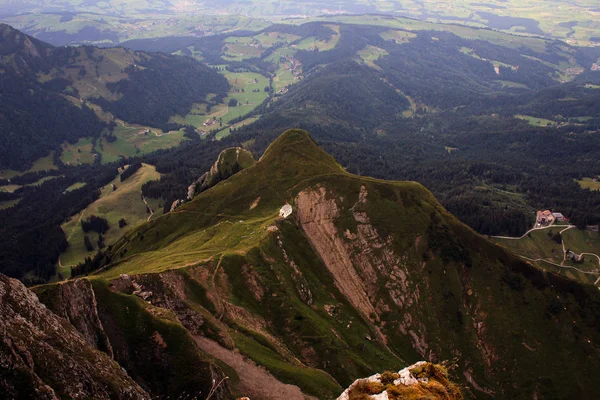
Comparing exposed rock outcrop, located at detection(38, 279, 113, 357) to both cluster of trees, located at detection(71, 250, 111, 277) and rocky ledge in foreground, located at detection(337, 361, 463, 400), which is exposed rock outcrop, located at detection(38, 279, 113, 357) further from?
cluster of trees, located at detection(71, 250, 111, 277)

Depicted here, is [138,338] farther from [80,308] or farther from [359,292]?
[359,292]

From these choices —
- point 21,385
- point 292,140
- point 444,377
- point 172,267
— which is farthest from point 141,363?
point 292,140

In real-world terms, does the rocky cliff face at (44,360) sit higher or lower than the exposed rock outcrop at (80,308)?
higher

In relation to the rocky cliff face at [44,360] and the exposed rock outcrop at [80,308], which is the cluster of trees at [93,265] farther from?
the rocky cliff face at [44,360]

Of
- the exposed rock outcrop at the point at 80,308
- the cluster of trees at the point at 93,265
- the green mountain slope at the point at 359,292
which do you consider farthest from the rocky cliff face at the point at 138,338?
the cluster of trees at the point at 93,265

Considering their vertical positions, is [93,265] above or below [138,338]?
below

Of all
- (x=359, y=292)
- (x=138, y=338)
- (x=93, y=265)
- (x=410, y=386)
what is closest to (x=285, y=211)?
(x=359, y=292)
